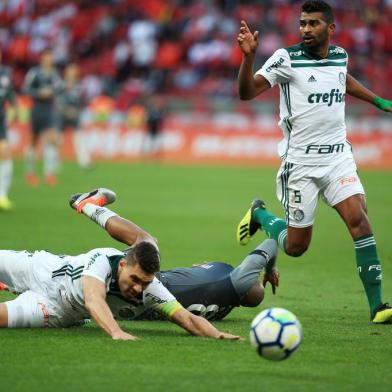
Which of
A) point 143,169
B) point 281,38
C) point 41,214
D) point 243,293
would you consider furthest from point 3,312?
point 281,38

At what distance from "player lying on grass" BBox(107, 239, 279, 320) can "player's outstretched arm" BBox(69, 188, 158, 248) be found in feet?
1.20

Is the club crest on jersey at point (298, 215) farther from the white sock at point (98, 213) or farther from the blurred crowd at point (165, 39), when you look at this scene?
the blurred crowd at point (165, 39)

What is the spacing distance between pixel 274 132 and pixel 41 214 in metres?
14.7

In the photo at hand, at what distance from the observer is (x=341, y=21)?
33.6 m

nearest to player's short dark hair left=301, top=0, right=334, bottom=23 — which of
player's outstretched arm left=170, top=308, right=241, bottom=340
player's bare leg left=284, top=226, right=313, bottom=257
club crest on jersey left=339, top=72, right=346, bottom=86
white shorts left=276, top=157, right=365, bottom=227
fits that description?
club crest on jersey left=339, top=72, right=346, bottom=86

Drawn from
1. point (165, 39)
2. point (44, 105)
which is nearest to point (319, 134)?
point (44, 105)

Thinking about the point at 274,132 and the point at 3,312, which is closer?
the point at 3,312

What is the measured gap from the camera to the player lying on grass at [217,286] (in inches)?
316

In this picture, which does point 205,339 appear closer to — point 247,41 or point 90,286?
point 90,286

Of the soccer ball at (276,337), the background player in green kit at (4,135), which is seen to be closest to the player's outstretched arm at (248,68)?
the soccer ball at (276,337)

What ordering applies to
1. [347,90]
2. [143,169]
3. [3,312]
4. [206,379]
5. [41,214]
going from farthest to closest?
[143,169], [41,214], [347,90], [3,312], [206,379]

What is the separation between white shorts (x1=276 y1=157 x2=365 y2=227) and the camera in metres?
8.34

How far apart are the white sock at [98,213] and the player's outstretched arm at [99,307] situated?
1.21m

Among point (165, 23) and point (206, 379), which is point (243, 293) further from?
point (165, 23)
